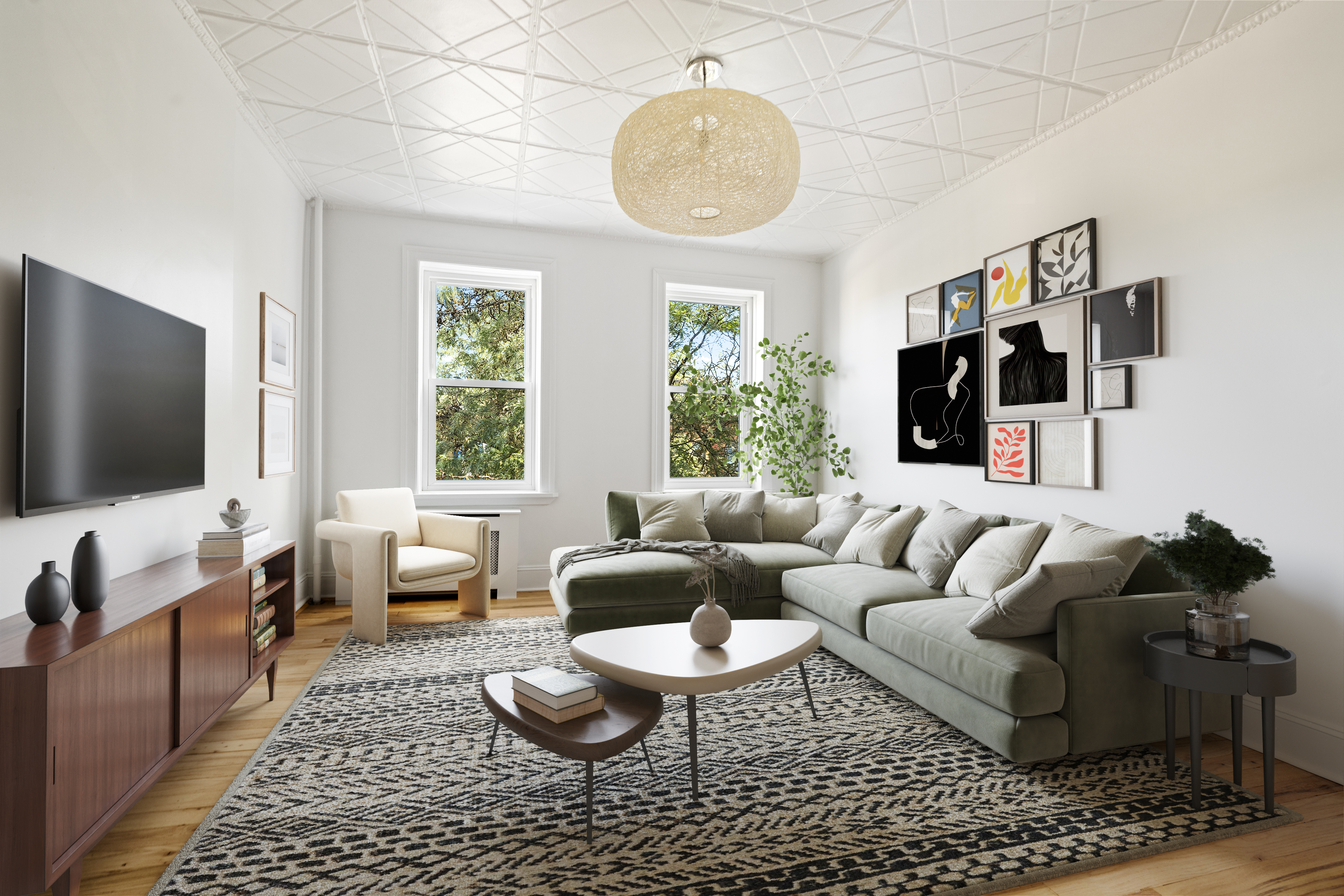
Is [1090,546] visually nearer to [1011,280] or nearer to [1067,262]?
[1067,262]

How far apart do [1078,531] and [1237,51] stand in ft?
6.58

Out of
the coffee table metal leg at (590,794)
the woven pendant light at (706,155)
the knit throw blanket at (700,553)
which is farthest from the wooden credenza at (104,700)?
the woven pendant light at (706,155)

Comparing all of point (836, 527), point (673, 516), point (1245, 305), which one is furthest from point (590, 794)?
point (1245, 305)

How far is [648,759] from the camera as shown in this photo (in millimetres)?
2342

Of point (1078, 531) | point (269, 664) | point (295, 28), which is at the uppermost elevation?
point (295, 28)

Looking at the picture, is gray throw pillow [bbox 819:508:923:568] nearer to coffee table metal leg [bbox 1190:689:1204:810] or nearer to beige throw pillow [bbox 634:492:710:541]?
beige throw pillow [bbox 634:492:710:541]

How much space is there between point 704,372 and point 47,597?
465cm

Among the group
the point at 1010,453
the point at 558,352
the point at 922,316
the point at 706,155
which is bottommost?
the point at 1010,453

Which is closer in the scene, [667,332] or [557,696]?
[557,696]

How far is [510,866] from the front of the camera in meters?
1.81

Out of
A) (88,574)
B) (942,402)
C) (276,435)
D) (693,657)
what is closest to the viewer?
(88,574)

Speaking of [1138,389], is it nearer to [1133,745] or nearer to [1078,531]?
[1078,531]

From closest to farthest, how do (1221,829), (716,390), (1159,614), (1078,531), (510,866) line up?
(510,866) → (1221,829) → (1159,614) → (1078,531) → (716,390)

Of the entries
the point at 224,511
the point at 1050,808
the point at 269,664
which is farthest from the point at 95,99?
the point at 1050,808
